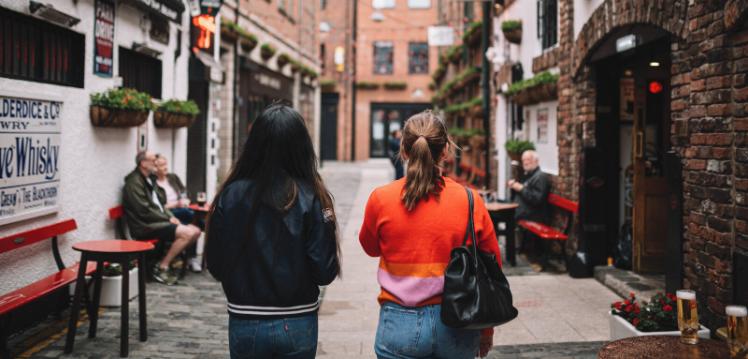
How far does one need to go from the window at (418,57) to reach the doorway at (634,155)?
27.9m

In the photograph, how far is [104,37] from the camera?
765cm

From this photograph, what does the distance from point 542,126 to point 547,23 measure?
1568 mm

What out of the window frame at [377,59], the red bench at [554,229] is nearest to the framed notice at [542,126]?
the red bench at [554,229]

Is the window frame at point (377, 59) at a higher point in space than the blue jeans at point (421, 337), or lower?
higher

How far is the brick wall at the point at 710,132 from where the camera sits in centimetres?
487

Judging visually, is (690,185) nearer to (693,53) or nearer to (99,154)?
(693,53)

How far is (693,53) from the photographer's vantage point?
18.0 ft

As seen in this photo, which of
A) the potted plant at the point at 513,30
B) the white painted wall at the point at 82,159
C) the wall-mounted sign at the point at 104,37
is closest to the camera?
the white painted wall at the point at 82,159

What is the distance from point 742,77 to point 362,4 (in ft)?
105

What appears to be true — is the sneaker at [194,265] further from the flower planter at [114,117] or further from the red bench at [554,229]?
the red bench at [554,229]

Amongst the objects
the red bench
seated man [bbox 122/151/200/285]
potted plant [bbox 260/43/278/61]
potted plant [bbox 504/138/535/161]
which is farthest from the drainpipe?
seated man [bbox 122/151/200/285]

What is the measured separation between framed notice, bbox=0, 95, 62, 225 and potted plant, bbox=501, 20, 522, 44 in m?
7.97

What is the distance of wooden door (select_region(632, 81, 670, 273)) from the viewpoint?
788cm

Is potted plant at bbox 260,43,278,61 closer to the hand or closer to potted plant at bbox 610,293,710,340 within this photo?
potted plant at bbox 610,293,710,340
